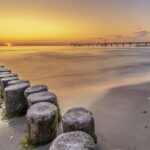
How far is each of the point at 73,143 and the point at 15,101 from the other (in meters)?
2.76

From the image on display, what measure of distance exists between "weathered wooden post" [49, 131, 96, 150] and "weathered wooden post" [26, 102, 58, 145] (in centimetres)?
83

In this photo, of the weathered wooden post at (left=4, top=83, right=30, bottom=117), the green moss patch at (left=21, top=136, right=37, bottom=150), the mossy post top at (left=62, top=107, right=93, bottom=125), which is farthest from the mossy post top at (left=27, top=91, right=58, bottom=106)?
the mossy post top at (left=62, top=107, right=93, bottom=125)

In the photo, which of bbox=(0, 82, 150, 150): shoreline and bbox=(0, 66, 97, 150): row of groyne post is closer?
bbox=(0, 66, 97, 150): row of groyne post

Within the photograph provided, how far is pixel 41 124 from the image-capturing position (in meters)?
3.46

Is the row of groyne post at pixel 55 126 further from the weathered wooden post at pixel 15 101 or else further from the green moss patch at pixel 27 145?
the weathered wooden post at pixel 15 101

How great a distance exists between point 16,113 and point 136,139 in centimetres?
269

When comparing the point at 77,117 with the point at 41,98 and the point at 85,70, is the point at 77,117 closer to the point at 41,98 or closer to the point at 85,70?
the point at 41,98

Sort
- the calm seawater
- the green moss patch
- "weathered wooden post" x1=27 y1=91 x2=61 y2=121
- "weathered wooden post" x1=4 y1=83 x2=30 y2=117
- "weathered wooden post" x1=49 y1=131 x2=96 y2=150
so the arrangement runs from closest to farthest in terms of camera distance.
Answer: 1. "weathered wooden post" x1=49 y1=131 x2=96 y2=150
2. the green moss patch
3. "weathered wooden post" x1=27 y1=91 x2=61 y2=121
4. "weathered wooden post" x1=4 y1=83 x2=30 y2=117
5. the calm seawater

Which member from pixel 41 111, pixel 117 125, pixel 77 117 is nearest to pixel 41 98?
pixel 41 111

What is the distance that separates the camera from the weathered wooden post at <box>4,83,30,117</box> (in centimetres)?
491

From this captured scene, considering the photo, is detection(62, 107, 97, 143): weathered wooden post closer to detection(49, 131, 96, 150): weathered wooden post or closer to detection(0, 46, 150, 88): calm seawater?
detection(49, 131, 96, 150): weathered wooden post

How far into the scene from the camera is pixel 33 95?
4.47 m

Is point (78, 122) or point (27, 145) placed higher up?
point (78, 122)

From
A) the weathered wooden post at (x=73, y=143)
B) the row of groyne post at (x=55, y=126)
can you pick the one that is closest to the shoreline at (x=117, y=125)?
the row of groyne post at (x=55, y=126)
